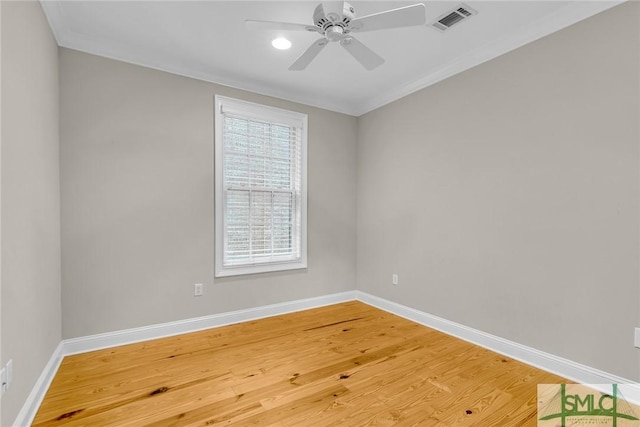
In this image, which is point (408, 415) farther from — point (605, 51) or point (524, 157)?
point (605, 51)

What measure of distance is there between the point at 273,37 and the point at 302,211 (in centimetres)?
194

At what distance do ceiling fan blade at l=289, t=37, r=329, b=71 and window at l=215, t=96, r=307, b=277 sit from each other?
46.1 inches

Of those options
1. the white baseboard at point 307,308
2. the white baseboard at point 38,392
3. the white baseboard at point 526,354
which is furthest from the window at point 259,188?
the white baseboard at point 526,354

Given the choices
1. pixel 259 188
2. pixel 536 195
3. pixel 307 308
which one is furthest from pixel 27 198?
pixel 536 195

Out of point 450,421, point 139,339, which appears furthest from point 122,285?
point 450,421

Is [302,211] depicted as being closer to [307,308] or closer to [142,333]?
[307,308]

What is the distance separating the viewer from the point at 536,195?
93.3 inches

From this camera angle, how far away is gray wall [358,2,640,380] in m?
1.96

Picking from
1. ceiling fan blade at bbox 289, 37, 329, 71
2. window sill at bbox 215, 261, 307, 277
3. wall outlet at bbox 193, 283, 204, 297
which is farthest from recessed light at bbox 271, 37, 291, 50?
wall outlet at bbox 193, 283, 204, 297

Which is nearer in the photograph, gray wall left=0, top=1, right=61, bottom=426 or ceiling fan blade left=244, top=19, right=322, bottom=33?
gray wall left=0, top=1, right=61, bottom=426

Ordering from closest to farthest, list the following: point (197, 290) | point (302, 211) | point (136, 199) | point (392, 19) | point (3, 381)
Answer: point (3, 381), point (392, 19), point (136, 199), point (197, 290), point (302, 211)

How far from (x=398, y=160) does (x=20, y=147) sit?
3.29m

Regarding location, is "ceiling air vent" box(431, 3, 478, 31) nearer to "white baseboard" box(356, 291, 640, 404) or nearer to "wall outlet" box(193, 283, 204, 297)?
"white baseboard" box(356, 291, 640, 404)

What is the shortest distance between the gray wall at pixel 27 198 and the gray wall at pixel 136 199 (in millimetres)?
200
